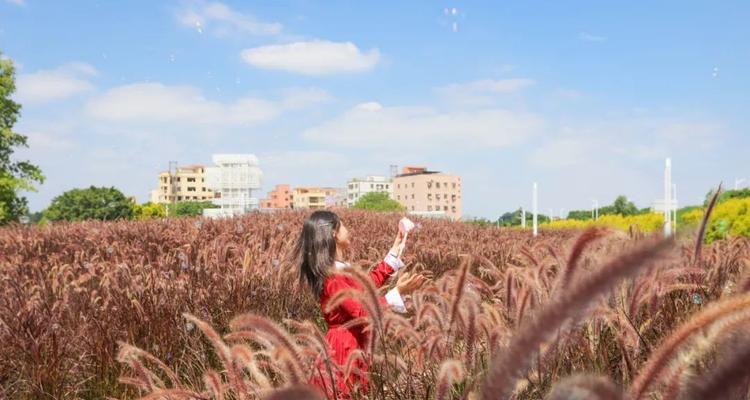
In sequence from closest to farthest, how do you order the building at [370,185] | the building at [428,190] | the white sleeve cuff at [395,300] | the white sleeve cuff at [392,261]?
the white sleeve cuff at [395,300] → the white sleeve cuff at [392,261] → the building at [428,190] → the building at [370,185]

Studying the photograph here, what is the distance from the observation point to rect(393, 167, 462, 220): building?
118250 millimetres

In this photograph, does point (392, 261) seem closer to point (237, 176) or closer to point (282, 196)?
point (237, 176)

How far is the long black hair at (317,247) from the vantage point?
3.61m

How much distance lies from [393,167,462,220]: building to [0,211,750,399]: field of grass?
110791 mm

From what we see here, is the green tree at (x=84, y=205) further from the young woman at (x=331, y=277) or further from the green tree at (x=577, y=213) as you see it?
the young woman at (x=331, y=277)

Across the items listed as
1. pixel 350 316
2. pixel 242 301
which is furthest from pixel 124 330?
pixel 350 316

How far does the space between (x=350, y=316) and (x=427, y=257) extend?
11.2 feet

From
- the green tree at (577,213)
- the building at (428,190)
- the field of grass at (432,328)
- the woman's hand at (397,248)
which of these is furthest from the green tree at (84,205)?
the building at (428,190)

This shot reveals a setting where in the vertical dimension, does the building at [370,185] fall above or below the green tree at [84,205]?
above

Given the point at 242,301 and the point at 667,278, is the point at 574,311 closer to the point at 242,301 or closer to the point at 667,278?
the point at 667,278

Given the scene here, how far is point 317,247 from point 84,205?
55233mm

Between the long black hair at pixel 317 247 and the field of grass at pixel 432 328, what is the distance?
0.42 m

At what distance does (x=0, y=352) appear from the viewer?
3.59m

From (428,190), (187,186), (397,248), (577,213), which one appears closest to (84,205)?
(577,213)
